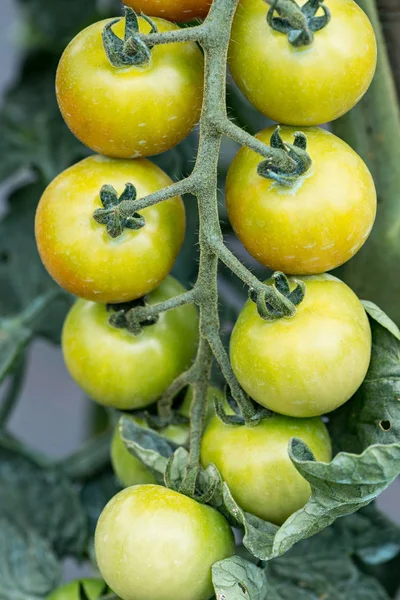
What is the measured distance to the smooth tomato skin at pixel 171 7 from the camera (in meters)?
0.48

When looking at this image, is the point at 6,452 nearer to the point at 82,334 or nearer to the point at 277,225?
the point at 82,334

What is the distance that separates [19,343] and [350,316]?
387mm

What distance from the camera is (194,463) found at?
0.54m

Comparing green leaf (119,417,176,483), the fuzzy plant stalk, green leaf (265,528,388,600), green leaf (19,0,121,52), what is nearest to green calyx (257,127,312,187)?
the fuzzy plant stalk

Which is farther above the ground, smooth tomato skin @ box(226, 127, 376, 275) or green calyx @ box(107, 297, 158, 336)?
smooth tomato skin @ box(226, 127, 376, 275)

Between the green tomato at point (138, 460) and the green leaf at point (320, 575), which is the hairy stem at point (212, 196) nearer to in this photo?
the green tomato at point (138, 460)

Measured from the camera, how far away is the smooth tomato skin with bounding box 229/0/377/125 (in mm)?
446

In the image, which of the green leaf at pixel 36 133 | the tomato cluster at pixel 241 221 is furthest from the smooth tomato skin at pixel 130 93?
the green leaf at pixel 36 133

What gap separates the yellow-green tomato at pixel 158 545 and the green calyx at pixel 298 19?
0.92 feet

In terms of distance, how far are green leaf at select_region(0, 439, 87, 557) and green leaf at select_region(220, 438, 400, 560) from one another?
0.30m

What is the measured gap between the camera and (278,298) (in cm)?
46

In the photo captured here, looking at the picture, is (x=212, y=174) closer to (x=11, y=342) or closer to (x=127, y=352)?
(x=127, y=352)

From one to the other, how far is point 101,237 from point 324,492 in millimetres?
201

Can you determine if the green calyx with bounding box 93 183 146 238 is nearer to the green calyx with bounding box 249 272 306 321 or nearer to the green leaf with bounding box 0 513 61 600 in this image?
the green calyx with bounding box 249 272 306 321
